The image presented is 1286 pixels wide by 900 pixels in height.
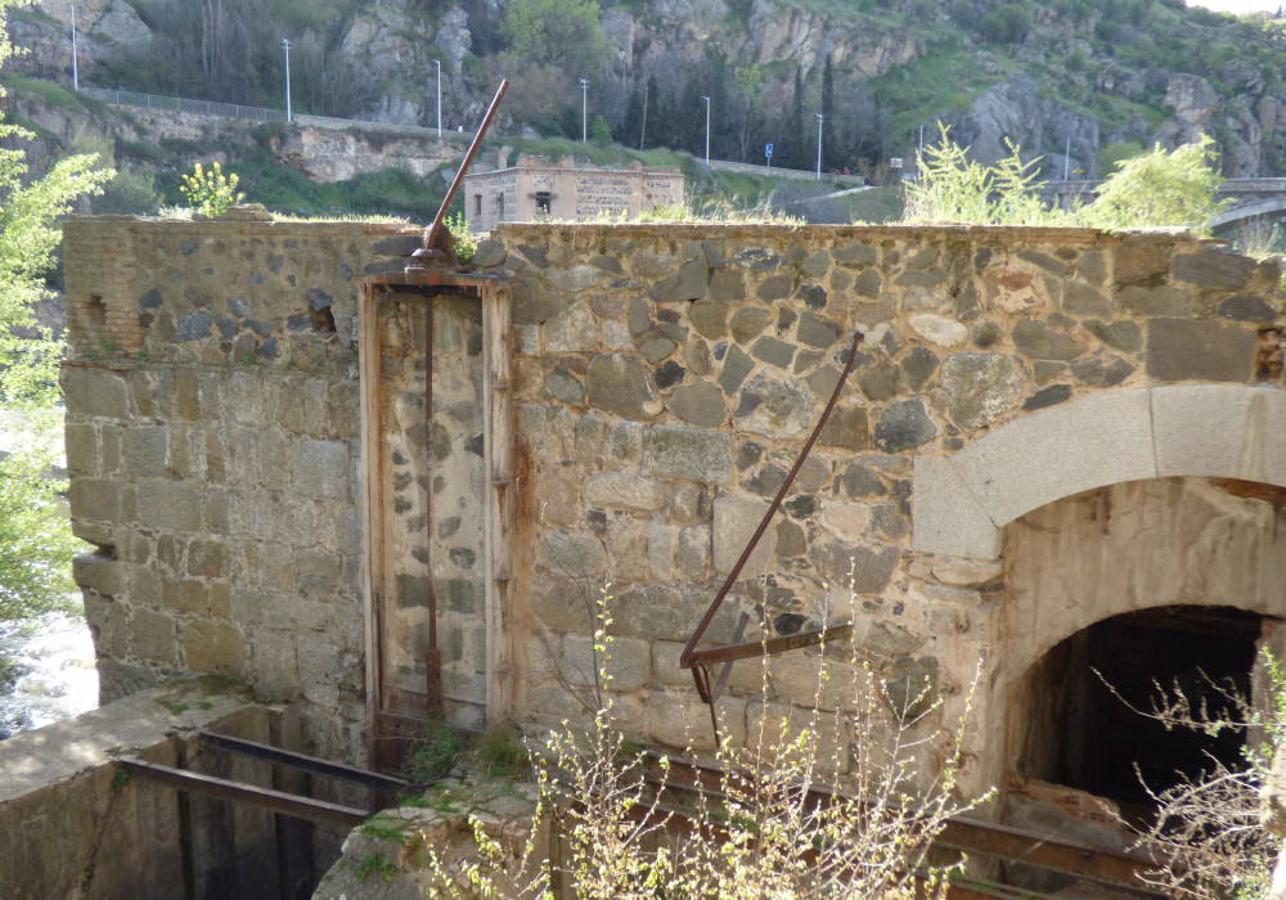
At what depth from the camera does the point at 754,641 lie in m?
4.68

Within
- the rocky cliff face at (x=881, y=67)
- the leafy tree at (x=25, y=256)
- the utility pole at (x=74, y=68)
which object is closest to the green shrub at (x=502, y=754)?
the leafy tree at (x=25, y=256)

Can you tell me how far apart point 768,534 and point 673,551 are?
17.8 inches

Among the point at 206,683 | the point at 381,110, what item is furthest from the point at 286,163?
the point at 206,683

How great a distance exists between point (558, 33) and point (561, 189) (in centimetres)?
4669

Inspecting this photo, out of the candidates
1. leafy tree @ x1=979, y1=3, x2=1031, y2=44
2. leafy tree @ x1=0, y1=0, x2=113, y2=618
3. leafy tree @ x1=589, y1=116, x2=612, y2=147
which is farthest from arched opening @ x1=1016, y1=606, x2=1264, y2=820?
leafy tree @ x1=979, y1=3, x2=1031, y2=44

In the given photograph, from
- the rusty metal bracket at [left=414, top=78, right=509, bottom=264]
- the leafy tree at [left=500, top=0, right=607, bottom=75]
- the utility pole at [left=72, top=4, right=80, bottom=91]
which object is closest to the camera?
the rusty metal bracket at [left=414, top=78, right=509, bottom=264]

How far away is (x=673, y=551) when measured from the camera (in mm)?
4859

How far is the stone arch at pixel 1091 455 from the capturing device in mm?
3742

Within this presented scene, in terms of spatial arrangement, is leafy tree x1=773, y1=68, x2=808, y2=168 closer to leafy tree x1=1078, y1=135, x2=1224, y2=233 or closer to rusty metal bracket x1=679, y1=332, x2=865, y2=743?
leafy tree x1=1078, y1=135, x2=1224, y2=233

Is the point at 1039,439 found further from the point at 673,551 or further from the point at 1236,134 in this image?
the point at 1236,134

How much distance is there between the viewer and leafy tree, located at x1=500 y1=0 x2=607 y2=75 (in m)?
63.8

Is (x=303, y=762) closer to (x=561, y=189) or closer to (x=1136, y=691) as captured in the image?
(x=1136, y=691)

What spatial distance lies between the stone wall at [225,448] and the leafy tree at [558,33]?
61599 mm

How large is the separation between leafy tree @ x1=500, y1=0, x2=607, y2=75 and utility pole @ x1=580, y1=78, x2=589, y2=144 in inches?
71.3
